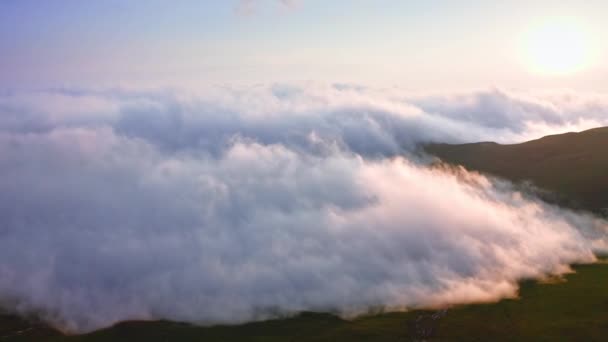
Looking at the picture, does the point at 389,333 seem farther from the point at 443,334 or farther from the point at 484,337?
the point at 484,337

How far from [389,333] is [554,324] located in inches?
2560

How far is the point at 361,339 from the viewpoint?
19638cm

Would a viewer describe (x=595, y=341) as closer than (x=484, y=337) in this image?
Yes

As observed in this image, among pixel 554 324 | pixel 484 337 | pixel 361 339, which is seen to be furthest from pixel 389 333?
pixel 554 324

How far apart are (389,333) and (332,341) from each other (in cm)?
2327

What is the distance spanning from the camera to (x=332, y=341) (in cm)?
19700

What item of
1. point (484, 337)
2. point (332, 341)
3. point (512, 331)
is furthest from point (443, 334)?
point (332, 341)

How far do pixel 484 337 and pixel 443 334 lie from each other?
15019 mm

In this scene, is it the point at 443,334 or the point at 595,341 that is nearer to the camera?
the point at 595,341

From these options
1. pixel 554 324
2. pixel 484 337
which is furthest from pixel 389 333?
pixel 554 324

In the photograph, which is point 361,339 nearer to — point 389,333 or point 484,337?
point 389,333

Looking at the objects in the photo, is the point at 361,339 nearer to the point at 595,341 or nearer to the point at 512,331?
the point at 512,331

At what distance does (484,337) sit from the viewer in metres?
187

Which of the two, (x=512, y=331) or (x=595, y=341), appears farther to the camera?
(x=512, y=331)
